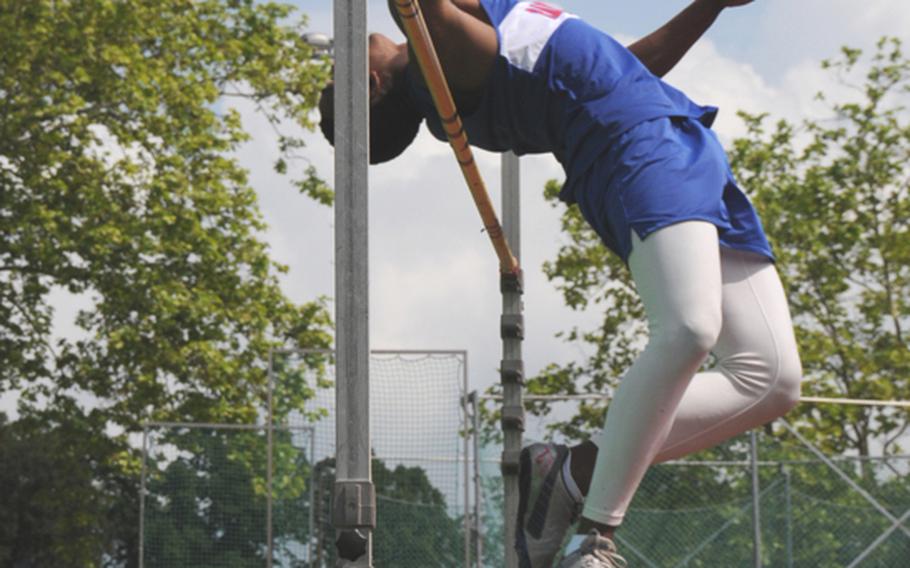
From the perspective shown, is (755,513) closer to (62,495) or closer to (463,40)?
(463,40)

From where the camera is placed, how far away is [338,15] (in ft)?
6.03

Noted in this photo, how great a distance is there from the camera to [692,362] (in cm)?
170

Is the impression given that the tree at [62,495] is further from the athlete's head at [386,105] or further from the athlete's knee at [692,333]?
the athlete's knee at [692,333]

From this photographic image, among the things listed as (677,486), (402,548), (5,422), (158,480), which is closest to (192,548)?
(158,480)

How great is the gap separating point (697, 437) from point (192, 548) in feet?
27.1

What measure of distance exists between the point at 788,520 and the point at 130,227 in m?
7.41

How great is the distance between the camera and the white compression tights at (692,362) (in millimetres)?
1670

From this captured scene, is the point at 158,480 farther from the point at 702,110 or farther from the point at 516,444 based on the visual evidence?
the point at 702,110

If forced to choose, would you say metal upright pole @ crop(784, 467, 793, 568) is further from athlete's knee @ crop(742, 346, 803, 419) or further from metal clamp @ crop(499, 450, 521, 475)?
athlete's knee @ crop(742, 346, 803, 419)

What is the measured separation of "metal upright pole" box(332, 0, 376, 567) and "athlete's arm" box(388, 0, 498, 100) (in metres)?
0.08

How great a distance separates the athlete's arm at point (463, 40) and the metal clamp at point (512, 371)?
2273mm

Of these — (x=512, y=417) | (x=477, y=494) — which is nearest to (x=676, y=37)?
(x=512, y=417)

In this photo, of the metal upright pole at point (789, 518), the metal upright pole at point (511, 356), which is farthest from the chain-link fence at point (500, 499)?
the metal upright pole at point (511, 356)

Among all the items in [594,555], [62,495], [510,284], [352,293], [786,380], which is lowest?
[594,555]
